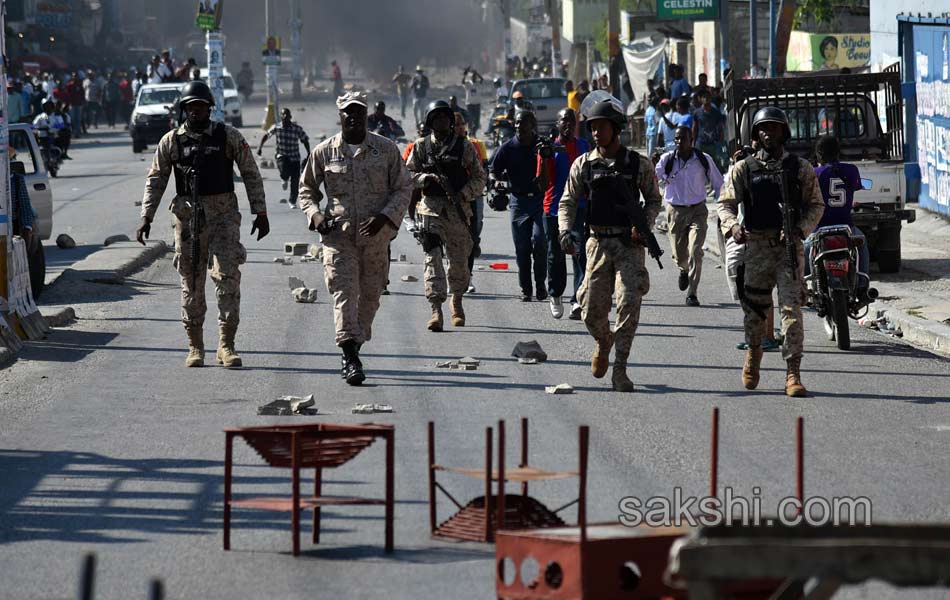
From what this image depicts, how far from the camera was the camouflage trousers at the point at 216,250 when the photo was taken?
39.5 feet

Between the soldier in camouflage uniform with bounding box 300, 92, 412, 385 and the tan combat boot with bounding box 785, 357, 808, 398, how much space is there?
2832 millimetres

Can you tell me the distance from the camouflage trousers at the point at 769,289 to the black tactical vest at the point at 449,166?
12.1 feet

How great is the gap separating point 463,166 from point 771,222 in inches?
152

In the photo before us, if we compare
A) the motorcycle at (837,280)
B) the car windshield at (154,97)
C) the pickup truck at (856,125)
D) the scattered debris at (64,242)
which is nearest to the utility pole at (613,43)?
the car windshield at (154,97)

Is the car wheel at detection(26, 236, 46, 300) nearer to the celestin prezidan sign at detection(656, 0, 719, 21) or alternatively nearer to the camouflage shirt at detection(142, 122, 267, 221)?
the camouflage shirt at detection(142, 122, 267, 221)

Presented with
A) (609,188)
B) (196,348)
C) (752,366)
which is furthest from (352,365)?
(752,366)

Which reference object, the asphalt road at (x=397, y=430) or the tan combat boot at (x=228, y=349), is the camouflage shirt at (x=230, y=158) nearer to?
the tan combat boot at (x=228, y=349)

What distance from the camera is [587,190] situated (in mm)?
11148

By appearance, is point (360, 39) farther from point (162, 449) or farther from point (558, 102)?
point (162, 449)

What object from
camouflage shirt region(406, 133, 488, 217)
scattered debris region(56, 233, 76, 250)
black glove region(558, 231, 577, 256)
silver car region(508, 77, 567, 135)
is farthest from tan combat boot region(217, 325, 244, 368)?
silver car region(508, 77, 567, 135)

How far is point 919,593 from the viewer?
610 cm

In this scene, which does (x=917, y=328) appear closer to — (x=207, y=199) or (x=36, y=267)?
(x=207, y=199)

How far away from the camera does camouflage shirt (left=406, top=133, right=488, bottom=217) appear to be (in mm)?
14094

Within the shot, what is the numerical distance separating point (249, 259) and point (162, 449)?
11696mm
